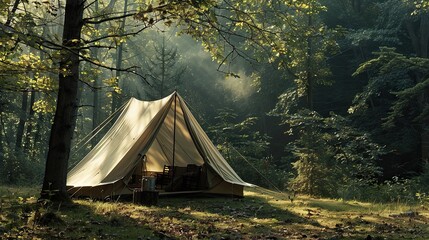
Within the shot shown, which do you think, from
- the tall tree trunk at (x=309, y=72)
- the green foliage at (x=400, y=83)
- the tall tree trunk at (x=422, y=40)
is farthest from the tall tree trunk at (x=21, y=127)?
the tall tree trunk at (x=422, y=40)

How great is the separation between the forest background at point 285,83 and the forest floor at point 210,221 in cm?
192

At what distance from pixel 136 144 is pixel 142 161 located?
1033mm

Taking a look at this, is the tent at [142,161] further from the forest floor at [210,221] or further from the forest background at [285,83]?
the forest floor at [210,221]

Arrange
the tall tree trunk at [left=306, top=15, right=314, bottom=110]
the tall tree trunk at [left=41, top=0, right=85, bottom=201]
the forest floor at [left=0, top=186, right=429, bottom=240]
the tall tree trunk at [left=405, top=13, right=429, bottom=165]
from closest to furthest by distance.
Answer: the forest floor at [left=0, top=186, right=429, bottom=240]
the tall tree trunk at [left=41, top=0, right=85, bottom=201]
the tall tree trunk at [left=405, top=13, right=429, bottom=165]
the tall tree trunk at [left=306, top=15, right=314, bottom=110]

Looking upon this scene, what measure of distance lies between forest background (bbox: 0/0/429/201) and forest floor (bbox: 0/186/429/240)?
6.28 feet

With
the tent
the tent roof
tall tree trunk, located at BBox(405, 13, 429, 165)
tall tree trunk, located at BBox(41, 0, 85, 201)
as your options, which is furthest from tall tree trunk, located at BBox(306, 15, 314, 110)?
tall tree trunk, located at BBox(41, 0, 85, 201)

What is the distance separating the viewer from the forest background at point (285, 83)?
24.7 feet

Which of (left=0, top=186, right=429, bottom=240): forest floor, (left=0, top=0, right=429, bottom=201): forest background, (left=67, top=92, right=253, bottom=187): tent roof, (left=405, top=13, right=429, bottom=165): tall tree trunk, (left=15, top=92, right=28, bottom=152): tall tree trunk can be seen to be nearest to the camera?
(left=0, top=186, right=429, bottom=240): forest floor

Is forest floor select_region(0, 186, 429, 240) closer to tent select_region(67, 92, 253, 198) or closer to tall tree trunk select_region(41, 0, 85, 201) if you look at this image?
tall tree trunk select_region(41, 0, 85, 201)

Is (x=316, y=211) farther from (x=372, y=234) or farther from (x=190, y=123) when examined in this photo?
(x=190, y=123)

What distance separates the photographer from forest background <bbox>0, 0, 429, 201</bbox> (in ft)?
24.7

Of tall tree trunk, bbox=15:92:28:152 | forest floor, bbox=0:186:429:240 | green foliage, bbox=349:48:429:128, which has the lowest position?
forest floor, bbox=0:186:429:240

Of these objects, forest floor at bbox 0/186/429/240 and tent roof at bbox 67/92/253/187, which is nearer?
forest floor at bbox 0/186/429/240

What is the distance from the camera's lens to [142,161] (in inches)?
459
